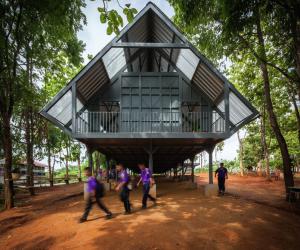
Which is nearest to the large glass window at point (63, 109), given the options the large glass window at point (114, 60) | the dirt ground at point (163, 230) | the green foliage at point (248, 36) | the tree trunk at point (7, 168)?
the tree trunk at point (7, 168)

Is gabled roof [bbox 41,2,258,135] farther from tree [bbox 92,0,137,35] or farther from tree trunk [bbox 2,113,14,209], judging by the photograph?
tree [bbox 92,0,137,35]

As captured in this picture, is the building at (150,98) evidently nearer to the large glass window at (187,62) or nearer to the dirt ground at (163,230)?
the large glass window at (187,62)

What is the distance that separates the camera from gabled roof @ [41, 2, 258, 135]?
40.3 ft

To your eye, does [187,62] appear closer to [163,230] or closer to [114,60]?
[114,60]

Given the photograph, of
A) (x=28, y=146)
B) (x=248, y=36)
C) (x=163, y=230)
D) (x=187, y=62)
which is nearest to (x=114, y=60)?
(x=187, y=62)

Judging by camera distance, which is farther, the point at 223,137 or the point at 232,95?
the point at 232,95

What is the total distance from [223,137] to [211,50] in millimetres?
4362

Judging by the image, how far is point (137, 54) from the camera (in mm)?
15766

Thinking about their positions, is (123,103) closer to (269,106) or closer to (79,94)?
(79,94)

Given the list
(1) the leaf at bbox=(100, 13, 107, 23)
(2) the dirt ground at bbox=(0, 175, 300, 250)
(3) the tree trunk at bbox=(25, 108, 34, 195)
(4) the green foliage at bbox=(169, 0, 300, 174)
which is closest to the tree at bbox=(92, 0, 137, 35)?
(1) the leaf at bbox=(100, 13, 107, 23)

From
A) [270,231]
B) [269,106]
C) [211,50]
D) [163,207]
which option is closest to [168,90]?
[211,50]

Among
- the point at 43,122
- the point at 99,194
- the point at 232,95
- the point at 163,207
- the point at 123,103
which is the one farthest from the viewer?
the point at 43,122

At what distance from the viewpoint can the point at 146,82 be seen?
15391mm

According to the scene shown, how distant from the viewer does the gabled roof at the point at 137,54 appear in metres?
12.3
